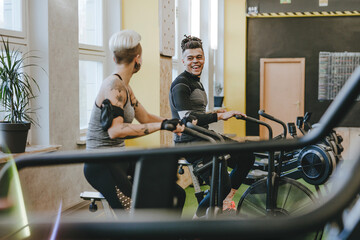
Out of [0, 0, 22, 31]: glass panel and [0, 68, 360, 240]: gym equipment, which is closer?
[0, 68, 360, 240]: gym equipment

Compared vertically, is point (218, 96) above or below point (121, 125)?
above

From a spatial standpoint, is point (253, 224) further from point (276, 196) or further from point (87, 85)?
point (87, 85)

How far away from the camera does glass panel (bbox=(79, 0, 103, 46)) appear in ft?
13.8

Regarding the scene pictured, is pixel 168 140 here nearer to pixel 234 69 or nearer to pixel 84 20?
pixel 84 20

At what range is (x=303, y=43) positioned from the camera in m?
9.29

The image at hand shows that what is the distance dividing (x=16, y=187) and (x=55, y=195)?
7.94ft

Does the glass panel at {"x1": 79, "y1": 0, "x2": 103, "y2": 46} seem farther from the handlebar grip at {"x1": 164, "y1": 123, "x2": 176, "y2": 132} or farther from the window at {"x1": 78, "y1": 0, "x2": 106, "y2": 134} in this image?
the handlebar grip at {"x1": 164, "y1": 123, "x2": 176, "y2": 132}

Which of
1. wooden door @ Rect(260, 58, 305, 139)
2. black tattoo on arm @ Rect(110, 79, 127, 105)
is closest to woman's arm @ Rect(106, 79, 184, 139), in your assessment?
black tattoo on arm @ Rect(110, 79, 127, 105)

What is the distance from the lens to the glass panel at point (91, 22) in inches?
165

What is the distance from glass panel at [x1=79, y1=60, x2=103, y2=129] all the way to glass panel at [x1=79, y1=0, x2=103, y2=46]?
23 centimetres

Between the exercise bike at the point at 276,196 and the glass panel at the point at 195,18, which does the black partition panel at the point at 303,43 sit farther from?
the exercise bike at the point at 276,196

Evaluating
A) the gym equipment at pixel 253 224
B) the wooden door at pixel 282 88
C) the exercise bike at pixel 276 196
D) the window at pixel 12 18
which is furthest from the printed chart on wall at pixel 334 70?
the gym equipment at pixel 253 224

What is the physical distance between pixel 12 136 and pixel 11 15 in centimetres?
105

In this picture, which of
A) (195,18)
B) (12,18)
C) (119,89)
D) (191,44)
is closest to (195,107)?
(191,44)
